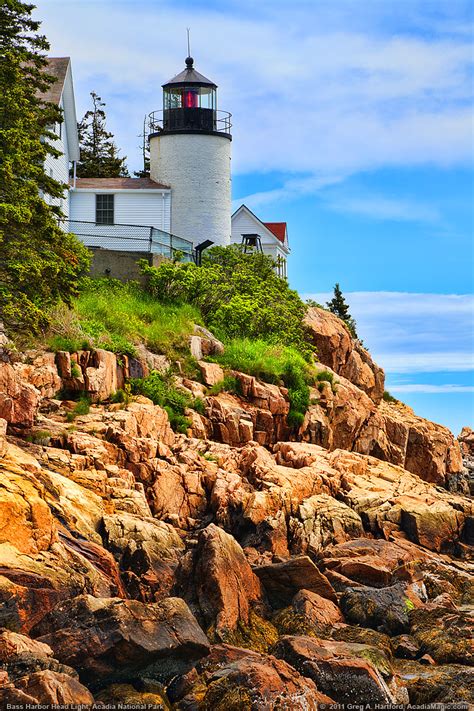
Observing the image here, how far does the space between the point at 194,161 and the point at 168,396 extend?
20535mm

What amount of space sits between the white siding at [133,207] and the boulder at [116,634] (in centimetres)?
3142

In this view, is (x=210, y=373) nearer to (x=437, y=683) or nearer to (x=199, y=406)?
(x=199, y=406)

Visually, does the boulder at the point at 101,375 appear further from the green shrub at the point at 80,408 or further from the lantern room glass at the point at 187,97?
the lantern room glass at the point at 187,97

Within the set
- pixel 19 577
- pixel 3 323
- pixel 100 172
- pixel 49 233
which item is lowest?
pixel 19 577

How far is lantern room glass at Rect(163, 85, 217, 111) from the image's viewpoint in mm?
47531

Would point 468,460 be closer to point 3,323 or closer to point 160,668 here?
point 3,323

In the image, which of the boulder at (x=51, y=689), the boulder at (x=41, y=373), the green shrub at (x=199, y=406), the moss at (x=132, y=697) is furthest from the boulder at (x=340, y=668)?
the green shrub at (x=199, y=406)

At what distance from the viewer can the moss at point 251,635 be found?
59.0ft

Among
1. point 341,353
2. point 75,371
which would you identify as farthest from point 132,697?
point 341,353

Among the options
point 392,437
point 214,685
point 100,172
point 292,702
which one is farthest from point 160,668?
point 100,172

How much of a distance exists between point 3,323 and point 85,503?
656 cm

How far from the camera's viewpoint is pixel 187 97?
47.7 meters

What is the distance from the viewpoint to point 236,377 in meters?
32.2

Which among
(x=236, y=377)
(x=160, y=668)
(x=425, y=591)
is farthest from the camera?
(x=236, y=377)
